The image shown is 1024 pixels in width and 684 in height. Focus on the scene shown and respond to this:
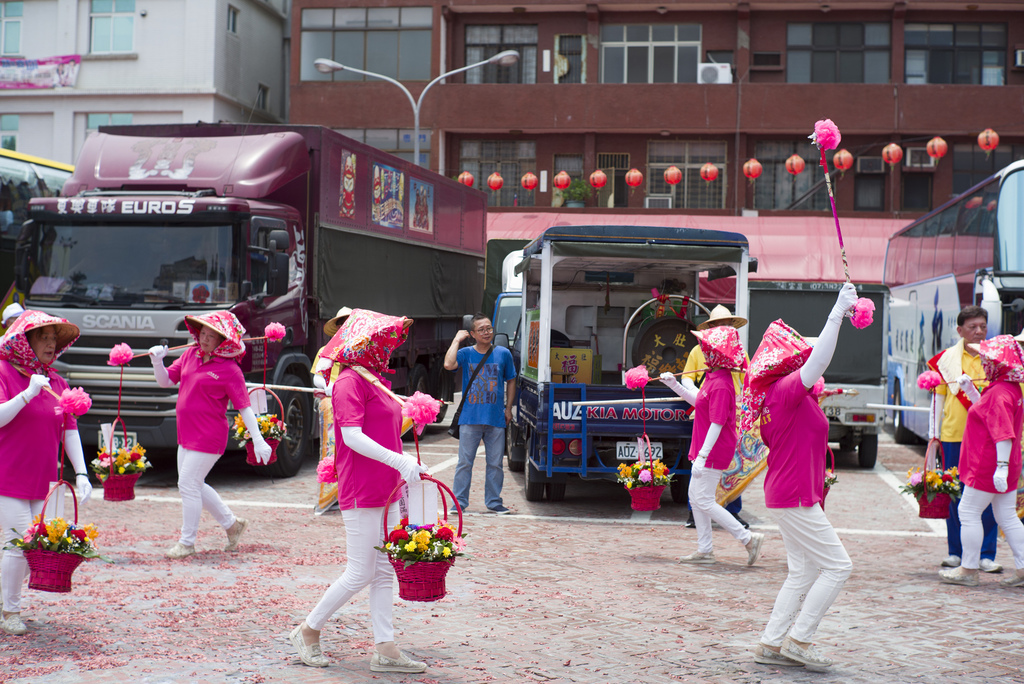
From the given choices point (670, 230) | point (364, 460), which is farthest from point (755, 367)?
point (670, 230)

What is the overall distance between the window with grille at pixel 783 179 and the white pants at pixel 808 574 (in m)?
26.0

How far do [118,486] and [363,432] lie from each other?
12.9 ft

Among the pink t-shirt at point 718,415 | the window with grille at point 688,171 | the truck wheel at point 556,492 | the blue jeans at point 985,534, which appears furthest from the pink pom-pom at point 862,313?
the window with grille at point 688,171

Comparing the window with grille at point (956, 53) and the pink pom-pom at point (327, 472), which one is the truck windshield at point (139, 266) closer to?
the pink pom-pom at point (327, 472)

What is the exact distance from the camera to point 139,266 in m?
11.4

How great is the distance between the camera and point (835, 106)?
30078 millimetres

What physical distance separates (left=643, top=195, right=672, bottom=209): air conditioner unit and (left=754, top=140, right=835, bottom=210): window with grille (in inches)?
97.1

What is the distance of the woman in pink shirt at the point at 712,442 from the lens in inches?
314

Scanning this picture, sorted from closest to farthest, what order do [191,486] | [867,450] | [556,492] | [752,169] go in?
1. [191,486]
2. [556,492]
3. [867,450]
4. [752,169]

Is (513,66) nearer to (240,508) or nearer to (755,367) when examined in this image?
(240,508)

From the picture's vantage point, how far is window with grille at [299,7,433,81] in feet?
105

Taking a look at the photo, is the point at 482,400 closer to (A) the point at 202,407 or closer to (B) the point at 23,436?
(A) the point at 202,407

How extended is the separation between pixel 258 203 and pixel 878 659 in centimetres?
823

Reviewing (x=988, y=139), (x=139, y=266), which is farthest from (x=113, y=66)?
(x=988, y=139)
